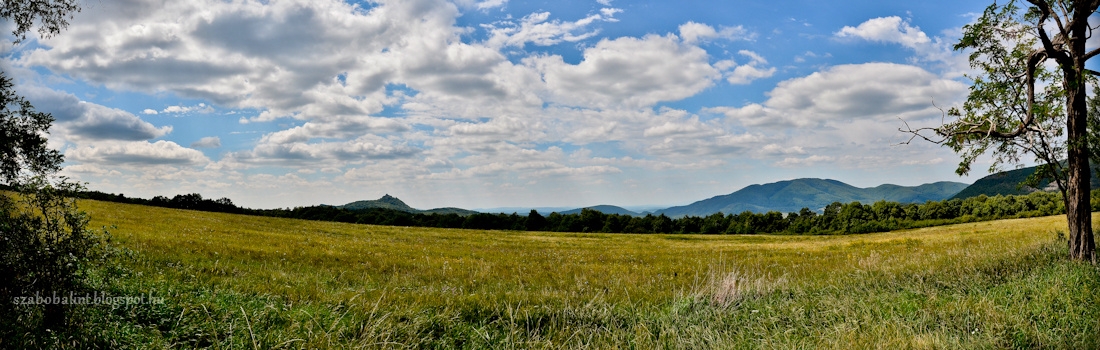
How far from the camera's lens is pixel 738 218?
108 meters

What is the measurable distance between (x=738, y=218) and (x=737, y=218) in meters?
1.09

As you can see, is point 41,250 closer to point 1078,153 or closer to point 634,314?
point 634,314

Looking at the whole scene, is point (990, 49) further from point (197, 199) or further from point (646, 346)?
point (197, 199)

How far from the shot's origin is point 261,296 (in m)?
7.31

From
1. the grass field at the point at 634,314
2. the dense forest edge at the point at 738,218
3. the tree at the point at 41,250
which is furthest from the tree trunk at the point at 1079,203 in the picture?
the dense forest edge at the point at 738,218

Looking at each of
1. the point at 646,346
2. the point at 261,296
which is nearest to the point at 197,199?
the point at 261,296

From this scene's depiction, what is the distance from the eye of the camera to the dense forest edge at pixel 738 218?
73438 millimetres

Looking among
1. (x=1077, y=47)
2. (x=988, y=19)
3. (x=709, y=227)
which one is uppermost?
(x=988, y=19)

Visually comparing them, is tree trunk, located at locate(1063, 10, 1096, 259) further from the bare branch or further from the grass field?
the grass field

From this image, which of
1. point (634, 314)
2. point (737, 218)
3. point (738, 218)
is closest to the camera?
point (634, 314)

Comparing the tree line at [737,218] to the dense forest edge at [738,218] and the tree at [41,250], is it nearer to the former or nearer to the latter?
the dense forest edge at [738,218]

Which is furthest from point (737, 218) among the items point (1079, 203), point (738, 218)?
point (1079, 203)

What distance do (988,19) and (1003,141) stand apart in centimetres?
364

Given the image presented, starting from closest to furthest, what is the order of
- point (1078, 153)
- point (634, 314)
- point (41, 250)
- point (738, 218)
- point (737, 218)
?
point (41, 250), point (634, 314), point (1078, 153), point (738, 218), point (737, 218)
